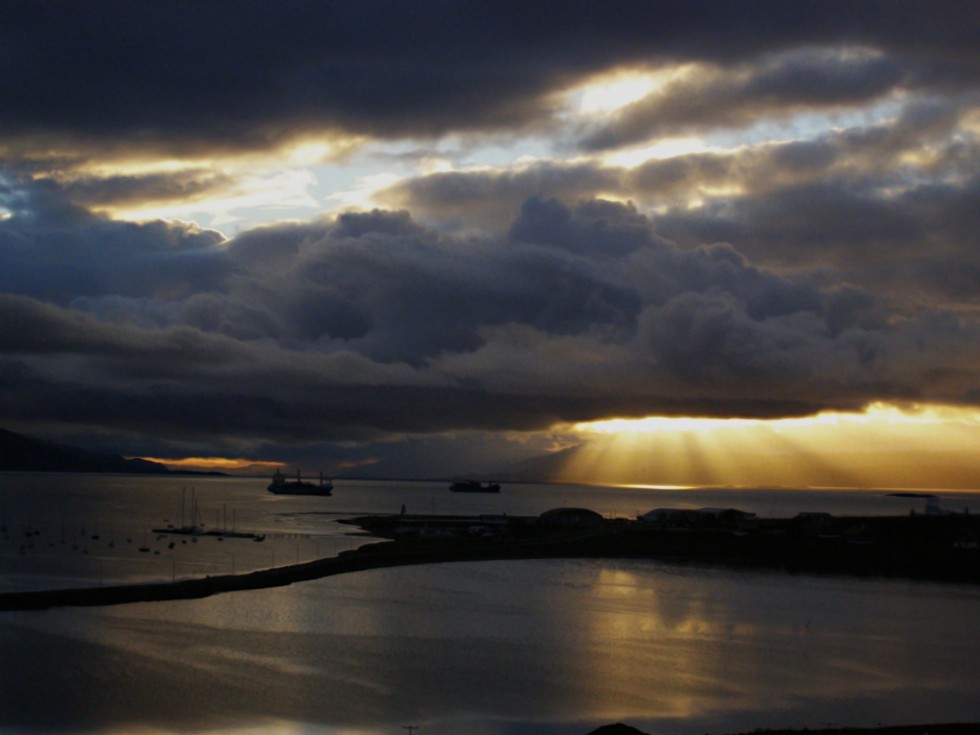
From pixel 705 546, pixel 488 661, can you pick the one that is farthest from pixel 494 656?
pixel 705 546

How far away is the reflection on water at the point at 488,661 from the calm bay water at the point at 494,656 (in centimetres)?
16

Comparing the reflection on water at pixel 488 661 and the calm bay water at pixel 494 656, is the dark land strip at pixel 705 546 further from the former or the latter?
the reflection on water at pixel 488 661

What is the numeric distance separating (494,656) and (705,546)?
6022cm

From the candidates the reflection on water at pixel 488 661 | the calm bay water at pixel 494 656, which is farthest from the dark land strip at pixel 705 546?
the reflection on water at pixel 488 661

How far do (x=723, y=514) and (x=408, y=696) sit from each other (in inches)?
3871

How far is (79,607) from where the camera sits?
57.5 metres

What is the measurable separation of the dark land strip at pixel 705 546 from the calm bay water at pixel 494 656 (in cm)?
603

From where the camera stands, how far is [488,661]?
4619cm

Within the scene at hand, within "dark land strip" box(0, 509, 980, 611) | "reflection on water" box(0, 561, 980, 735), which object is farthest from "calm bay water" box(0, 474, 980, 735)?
"dark land strip" box(0, 509, 980, 611)

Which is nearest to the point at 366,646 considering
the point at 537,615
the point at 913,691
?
the point at 537,615

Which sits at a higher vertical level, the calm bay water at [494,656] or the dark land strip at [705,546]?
the dark land strip at [705,546]

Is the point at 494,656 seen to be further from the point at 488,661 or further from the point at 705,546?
the point at 705,546

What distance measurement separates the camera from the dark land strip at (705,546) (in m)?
84.0

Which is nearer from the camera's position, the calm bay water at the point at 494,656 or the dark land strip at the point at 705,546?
the calm bay water at the point at 494,656
